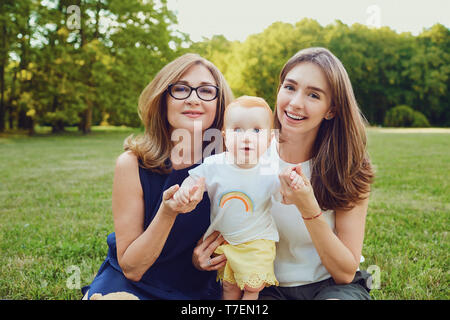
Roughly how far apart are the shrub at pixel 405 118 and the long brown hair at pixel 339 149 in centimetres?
3677

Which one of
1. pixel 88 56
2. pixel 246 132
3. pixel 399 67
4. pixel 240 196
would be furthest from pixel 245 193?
pixel 399 67

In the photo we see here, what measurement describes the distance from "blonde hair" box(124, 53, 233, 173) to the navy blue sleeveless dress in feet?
0.31

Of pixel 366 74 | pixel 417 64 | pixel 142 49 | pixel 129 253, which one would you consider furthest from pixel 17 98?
pixel 417 64

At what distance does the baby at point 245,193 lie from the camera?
182cm

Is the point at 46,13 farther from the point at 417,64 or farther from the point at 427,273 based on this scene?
the point at 417,64

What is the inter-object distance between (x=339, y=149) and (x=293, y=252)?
2.06ft

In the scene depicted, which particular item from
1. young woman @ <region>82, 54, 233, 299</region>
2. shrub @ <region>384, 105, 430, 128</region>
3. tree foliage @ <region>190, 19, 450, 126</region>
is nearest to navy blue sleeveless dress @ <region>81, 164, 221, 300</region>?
young woman @ <region>82, 54, 233, 299</region>

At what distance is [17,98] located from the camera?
870 inches

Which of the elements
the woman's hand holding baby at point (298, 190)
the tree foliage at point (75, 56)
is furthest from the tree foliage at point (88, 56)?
the woman's hand holding baby at point (298, 190)

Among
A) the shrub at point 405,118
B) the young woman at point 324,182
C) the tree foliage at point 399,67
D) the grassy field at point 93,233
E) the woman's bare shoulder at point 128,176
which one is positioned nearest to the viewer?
the young woman at point 324,182

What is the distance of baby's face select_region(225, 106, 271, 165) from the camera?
180 centimetres

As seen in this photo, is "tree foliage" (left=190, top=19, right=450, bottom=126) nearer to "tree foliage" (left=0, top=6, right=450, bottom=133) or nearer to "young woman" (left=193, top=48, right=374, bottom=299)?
"tree foliage" (left=0, top=6, right=450, bottom=133)

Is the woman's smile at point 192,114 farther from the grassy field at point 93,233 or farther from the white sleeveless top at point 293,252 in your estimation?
the grassy field at point 93,233

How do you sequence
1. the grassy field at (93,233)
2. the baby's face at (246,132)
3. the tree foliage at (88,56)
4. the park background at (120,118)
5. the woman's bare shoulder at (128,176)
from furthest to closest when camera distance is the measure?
the tree foliage at (88,56)
the park background at (120,118)
the grassy field at (93,233)
the woman's bare shoulder at (128,176)
the baby's face at (246,132)
